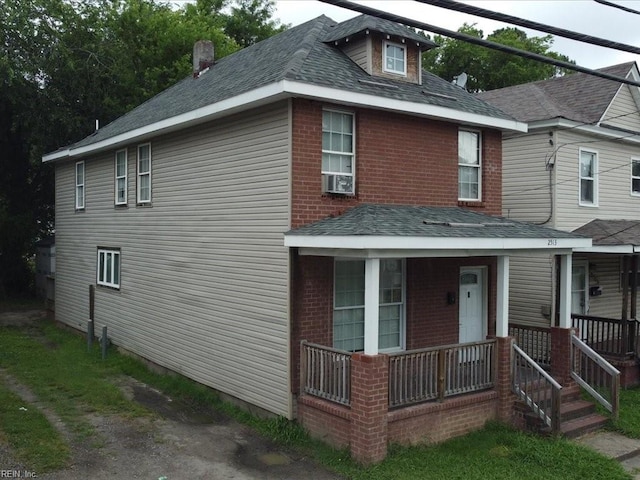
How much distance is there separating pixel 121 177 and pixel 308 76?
25.5 feet

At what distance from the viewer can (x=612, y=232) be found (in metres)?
15.2

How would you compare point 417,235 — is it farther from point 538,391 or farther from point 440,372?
point 538,391

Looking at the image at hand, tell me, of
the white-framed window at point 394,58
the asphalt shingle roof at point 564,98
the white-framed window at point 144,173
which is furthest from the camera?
the asphalt shingle roof at point 564,98

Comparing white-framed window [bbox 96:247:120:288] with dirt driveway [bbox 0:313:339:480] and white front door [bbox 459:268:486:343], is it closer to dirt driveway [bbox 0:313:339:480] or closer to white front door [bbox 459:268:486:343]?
dirt driveway [bbox 0:313:339:480]

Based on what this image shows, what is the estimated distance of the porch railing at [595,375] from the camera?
10992mm

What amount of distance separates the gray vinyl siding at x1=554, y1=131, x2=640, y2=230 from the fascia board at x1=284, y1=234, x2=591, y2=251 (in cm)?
507

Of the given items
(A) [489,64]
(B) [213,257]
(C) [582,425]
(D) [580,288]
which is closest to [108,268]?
(B) [213,257]

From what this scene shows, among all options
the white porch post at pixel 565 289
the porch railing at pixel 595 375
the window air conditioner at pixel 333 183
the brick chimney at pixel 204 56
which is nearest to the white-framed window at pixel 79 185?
the brick chimney at pixel 204 56

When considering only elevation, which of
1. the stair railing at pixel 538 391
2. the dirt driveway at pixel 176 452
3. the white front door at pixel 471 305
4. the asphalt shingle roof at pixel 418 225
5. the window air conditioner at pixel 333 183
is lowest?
the dirt driveway at pixel 176 452

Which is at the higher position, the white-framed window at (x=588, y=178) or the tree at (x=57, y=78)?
the tree at (x=57, y=78)

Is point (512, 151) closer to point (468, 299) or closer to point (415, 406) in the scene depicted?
point (468, 299)

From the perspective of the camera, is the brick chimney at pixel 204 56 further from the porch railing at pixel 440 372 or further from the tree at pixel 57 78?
the porch railing at pixel 440 372

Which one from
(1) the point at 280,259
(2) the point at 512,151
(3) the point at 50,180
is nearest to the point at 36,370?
(1) the point at 280,259

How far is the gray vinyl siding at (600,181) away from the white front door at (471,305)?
3.73m
